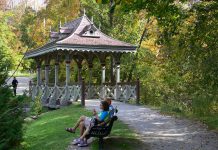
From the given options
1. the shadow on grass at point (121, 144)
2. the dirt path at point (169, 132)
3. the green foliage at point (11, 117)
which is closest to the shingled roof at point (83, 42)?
the dirt path at point (169, 132)

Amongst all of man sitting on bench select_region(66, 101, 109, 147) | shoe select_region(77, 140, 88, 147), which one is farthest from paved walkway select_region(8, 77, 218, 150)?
man sitting on bench select_region(66, 101, 109, 147)

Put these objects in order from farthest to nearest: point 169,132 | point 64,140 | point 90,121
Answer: point 169,132 < point 64,140 < point 90,121

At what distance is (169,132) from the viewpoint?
43.6 ft

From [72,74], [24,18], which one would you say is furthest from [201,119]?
[24,18]

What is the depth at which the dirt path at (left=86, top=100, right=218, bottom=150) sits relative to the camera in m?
11.2

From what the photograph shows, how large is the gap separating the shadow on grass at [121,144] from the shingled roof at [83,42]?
12269mm

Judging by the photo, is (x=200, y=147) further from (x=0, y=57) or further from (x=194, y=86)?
(x=194, y=86)

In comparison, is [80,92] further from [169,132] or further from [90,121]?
[90,121]

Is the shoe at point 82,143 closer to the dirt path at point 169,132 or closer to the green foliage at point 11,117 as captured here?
the green foliage at point 11,117

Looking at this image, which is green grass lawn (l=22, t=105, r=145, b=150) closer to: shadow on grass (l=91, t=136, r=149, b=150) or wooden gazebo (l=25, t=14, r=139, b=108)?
shadow on grass (l=91, t=136, r=149, b=150)

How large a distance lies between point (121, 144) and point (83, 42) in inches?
552

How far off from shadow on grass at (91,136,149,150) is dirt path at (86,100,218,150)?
0.96 ft

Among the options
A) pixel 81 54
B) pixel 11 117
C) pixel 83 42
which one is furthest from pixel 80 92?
pixel 11 117

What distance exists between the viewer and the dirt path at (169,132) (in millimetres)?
11212
